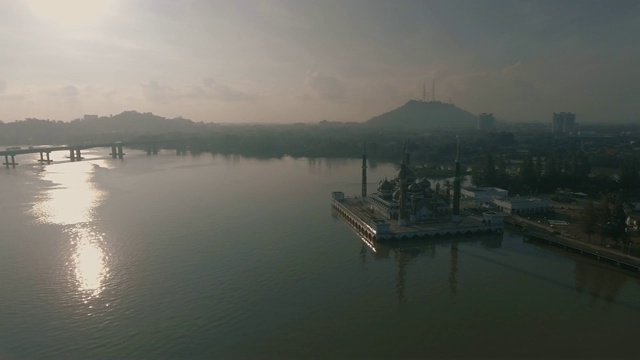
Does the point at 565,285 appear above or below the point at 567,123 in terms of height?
below

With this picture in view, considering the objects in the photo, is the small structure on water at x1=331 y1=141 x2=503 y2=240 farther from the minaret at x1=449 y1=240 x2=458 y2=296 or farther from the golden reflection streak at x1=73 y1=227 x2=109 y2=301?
the golden reflection streak at x1=73 y1=227 x2=109 y2=301

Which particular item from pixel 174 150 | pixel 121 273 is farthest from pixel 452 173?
pixel 174 150

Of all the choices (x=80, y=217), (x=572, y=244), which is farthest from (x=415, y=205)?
(x=80, y=217)

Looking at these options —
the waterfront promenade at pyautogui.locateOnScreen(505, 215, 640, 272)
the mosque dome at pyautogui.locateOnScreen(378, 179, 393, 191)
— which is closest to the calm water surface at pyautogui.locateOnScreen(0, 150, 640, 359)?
the waterfront promenade at pyautogui.locateOnScreen(505, 215, 640, 272)

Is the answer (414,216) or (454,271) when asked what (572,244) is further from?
(414,216)

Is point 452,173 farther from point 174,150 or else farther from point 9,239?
point 174,150
